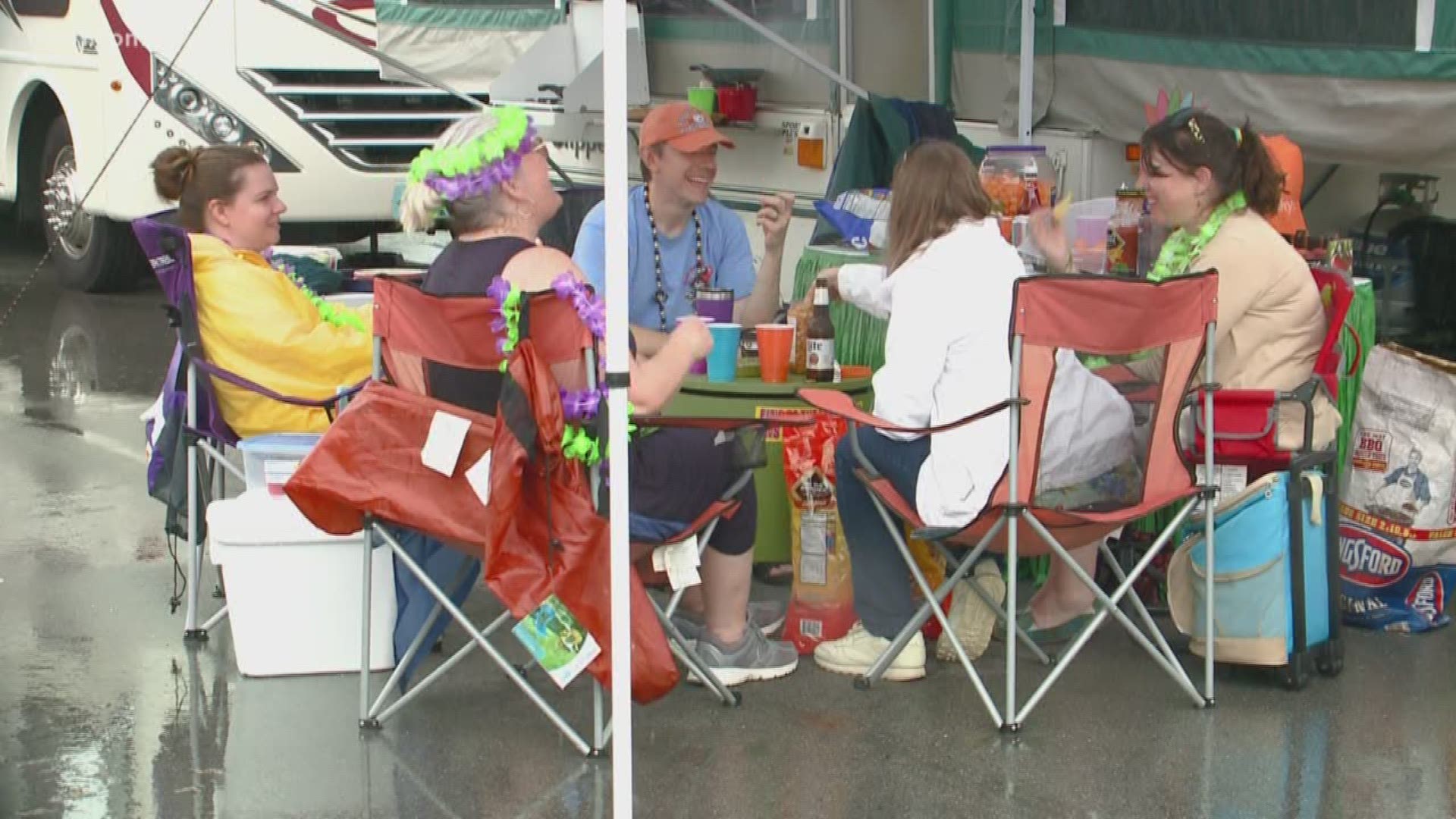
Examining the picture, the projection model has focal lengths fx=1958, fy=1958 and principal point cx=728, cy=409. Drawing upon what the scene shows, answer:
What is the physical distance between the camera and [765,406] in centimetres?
495

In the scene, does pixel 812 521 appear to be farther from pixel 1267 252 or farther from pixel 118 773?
pixel 118 773

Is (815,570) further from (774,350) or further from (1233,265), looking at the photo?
(1233,265)

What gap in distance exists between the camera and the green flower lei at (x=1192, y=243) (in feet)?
15.7

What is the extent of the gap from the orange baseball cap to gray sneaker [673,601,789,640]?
1.24m

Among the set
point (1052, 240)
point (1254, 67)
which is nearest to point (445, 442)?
point (1052, 240)

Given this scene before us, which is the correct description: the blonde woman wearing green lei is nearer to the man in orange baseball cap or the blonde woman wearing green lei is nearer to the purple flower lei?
the man in orange baseball cap

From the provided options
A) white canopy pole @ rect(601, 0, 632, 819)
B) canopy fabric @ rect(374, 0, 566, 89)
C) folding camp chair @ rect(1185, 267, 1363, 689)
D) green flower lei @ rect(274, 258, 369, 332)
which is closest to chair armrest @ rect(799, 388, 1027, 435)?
folding camp chair @ rect(1185, 267, 1363, 689)

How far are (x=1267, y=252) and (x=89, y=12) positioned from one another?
728 centimetres

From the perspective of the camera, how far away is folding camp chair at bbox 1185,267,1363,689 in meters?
4.56

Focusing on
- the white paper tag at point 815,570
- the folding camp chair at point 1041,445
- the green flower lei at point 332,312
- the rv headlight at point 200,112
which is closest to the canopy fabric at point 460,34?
the rv headlight at point 200,112

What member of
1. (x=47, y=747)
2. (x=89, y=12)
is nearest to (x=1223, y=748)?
(x=47, y=747)

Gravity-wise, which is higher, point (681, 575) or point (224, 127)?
point (224, 127)

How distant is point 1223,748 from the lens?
4199 mm

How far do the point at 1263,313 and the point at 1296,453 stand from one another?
35 cm
